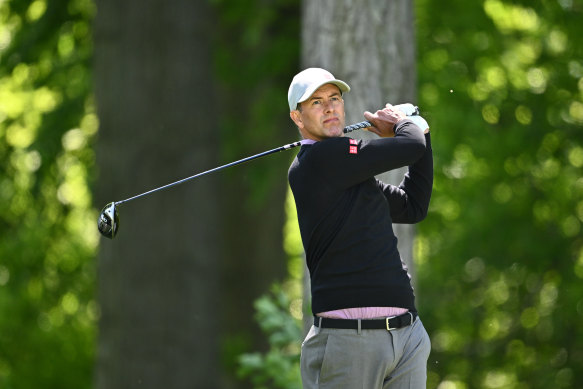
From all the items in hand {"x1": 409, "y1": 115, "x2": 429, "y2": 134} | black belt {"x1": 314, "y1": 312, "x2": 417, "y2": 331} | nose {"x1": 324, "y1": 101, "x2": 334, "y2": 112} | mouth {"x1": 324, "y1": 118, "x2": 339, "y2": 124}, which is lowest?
black belt {"x1": 314, "y1": 312, "x2": 417, "y2": 331}

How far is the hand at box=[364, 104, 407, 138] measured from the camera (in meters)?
3.63

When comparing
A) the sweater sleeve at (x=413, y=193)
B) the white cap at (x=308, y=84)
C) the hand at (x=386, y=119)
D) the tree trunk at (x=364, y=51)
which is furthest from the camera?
the tree trunk at (x=364, y=51)

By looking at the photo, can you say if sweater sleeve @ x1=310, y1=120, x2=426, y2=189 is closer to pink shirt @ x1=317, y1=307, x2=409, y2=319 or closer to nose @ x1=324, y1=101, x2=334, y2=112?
nose @ x1=324, y1=101, x2=334, y2=112

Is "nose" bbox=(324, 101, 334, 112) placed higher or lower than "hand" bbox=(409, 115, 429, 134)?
higher

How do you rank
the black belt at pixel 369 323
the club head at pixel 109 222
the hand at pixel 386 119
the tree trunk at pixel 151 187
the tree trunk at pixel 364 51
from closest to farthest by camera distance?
the black belt at pixel 369 323, the hand at pixel 386 119, the club head at pixel 109 222, the tree trunk at pixel 364 51, the tree trunk at pixel 151 187

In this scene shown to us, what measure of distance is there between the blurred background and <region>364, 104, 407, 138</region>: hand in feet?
14.9

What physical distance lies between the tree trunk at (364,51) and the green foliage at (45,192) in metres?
4.29

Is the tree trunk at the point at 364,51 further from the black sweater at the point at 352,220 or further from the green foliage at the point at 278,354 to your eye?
the black sweater at the point at 352,220

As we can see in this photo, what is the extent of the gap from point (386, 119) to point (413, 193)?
1.05 ft

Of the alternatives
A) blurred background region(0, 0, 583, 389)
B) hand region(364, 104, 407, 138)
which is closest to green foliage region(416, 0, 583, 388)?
blurred background region(0, 0, 583, 389)

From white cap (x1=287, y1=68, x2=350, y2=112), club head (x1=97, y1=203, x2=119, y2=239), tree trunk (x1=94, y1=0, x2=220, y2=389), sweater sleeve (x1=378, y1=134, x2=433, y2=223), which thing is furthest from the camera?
tree trunk (x1=94, y1=0, x2=220, y2=389)

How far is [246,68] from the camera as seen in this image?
9.66 m

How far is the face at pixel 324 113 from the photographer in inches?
139

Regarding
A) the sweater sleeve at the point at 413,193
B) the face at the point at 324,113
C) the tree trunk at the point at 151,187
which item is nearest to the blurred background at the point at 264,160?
the tree trunk at the point at 151,187
